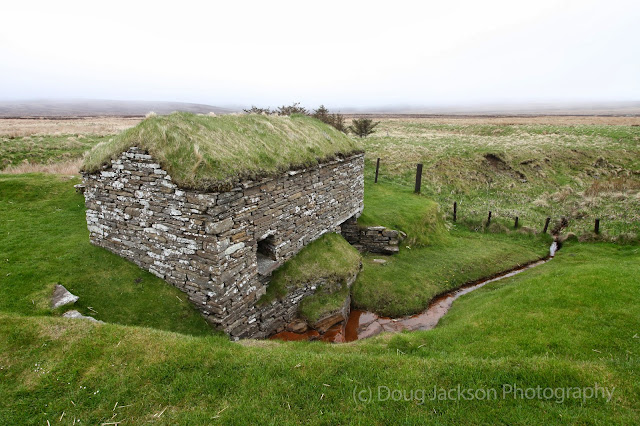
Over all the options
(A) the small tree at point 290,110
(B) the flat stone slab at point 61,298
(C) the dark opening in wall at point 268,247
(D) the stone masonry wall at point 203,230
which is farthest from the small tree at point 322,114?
(B) the flat stone slab at point 61,298

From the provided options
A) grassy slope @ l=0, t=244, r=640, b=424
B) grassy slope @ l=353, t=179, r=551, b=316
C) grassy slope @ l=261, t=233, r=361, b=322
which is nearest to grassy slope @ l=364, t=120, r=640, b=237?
grassy slope @ l=353, t=179, r=551, b=316

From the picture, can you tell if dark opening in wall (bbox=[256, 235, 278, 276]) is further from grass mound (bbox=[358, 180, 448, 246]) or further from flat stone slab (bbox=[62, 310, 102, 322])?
grass mound (bbox=[358, 180, 448, 246])

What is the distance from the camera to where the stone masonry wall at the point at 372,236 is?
52.3 feet

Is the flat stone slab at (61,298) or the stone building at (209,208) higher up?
the stone building at (209,208)

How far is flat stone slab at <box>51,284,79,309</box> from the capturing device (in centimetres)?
816

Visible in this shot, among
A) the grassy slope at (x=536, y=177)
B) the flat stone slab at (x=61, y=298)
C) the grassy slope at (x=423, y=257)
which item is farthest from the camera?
the grassy slope at (x=536, y=177)

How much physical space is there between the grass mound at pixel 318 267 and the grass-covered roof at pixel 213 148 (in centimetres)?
307

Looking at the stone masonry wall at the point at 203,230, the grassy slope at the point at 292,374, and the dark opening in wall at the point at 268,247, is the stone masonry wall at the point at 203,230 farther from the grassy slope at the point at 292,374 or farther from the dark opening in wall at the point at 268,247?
the grassy slope at the point at 292,374

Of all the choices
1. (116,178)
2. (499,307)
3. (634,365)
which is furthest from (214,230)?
(634,365)

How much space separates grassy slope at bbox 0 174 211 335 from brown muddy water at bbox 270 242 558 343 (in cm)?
322

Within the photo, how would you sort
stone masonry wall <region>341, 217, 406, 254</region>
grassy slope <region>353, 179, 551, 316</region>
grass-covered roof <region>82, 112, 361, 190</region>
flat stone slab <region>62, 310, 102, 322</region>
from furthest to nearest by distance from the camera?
stone masonry wall <region>341, 217, 406, 254</region> → grassy slope <region>353, 179, 551, 316</region> → grass-covered roof <region>82, 112, 361, 190</region> → flat stone slab <region>62, 310, 102, 322</region>

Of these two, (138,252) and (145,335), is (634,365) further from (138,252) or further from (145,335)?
(138,252)

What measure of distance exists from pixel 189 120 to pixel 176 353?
20.7ft

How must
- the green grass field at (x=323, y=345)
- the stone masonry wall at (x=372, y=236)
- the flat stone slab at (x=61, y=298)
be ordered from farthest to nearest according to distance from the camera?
the stone masonry wall at (x=372, y=236)
the flat stone slab at (x=61, y=298)
the green grass field at (x=323, y=345)
